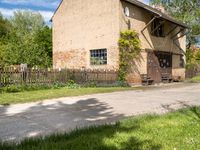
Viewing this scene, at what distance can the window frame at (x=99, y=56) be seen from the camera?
79.2 ft

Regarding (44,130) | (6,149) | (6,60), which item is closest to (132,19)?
(6,60)

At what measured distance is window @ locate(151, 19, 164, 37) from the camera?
27.3 meters

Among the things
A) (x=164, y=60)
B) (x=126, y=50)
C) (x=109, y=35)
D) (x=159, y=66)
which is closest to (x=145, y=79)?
(x=126, y=50)

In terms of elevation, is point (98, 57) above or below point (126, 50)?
below

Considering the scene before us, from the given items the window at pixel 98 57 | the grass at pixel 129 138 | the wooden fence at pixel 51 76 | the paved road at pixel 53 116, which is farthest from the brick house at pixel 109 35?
the grass at pixel 129 138

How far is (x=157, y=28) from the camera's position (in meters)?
27.8

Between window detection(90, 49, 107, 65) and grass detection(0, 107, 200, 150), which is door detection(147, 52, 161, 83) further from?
grass detection(0, 107, 200, 150)

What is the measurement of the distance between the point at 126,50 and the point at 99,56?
247cm

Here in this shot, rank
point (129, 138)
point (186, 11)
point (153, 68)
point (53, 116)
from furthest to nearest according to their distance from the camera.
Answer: point (186, 11)
point (153, 68)
point (53, 116)
point (129, 138)

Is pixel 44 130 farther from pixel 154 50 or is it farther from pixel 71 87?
pixel 154 50

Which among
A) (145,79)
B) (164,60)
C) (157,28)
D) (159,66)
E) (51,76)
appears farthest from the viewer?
(164,60)

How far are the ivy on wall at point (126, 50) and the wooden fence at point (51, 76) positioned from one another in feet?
3.30

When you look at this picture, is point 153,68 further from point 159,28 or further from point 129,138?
point 129,138

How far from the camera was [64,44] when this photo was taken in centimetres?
2812
